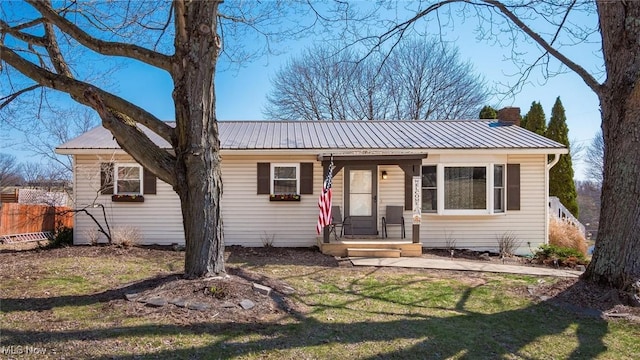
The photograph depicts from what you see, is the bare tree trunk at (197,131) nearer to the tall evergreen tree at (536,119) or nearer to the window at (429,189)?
the window at (429,189)

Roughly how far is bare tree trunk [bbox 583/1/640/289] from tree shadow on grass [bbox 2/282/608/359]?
116 cm

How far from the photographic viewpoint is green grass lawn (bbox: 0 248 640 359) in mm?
3625

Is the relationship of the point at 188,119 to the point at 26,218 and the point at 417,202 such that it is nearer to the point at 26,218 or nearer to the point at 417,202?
the point at 417,202

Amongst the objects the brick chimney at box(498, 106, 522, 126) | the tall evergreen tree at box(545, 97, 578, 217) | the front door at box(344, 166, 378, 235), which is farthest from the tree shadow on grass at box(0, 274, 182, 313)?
the tall evergreen tree at box(545, 97, 578, 217)

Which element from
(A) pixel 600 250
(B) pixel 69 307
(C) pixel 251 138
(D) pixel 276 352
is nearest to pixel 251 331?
(D) pixel 276 352

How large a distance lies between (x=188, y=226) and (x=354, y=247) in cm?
489

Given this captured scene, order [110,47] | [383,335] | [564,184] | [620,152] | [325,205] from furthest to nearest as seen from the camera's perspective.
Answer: [564,184] → [325,205] → [620,152] → [110,47] → [383,335]

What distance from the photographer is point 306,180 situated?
34.2ft

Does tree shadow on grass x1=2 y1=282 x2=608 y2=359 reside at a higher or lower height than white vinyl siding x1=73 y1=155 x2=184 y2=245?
lower

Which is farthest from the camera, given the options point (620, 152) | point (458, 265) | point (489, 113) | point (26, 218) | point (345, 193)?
point (489, 113)

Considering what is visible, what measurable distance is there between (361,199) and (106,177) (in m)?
6.66

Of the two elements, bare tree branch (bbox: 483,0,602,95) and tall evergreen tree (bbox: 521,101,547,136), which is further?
tall evergreen tree (bbox: 521,101,547,136)

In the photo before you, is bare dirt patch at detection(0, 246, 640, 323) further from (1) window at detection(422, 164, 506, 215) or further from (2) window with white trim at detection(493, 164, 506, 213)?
(2) window with white trim at detection(493, 164, 506, 213)

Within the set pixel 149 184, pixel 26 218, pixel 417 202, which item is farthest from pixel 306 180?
pixel 26 218
